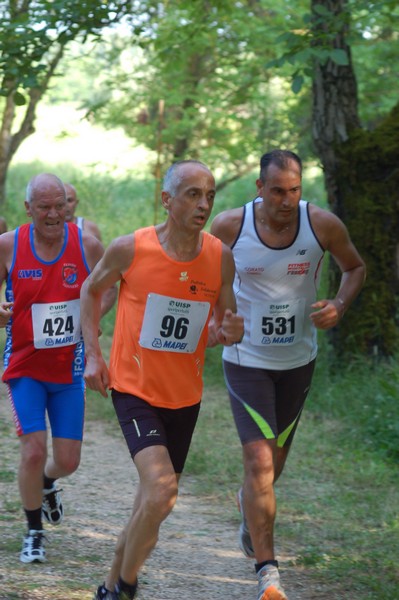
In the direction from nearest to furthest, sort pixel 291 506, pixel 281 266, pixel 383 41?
pixel 281 266, pixel 291 506, pixel 383 41

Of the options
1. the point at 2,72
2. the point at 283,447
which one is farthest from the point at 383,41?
the point at 283,447

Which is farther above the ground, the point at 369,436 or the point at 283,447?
the point at 283,447

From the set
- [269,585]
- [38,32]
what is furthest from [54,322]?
[38,32]

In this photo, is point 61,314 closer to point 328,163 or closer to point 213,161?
point 328,163

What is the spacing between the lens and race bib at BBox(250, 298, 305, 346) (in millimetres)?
5227

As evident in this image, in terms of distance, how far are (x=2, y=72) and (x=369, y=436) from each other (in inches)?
172

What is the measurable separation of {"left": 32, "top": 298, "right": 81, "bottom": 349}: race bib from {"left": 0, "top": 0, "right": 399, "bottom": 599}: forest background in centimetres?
184

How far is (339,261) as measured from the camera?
546 cm

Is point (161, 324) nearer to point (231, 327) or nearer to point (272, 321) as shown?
point (231, 327)

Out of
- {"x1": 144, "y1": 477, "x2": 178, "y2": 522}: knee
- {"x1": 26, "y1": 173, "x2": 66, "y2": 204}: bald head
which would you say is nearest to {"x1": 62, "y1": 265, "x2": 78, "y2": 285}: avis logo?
{"x1": 26, "y1": 173, "x2": 66, "y2": 204}: bald head

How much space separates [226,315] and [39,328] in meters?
1.34

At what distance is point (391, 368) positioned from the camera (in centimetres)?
980

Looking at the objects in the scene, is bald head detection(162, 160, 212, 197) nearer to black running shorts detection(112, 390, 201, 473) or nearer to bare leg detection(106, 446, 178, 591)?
black running shorts detection(112, 390, 201, 473)

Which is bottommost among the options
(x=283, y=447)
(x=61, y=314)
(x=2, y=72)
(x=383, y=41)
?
(x=283, y=447)
